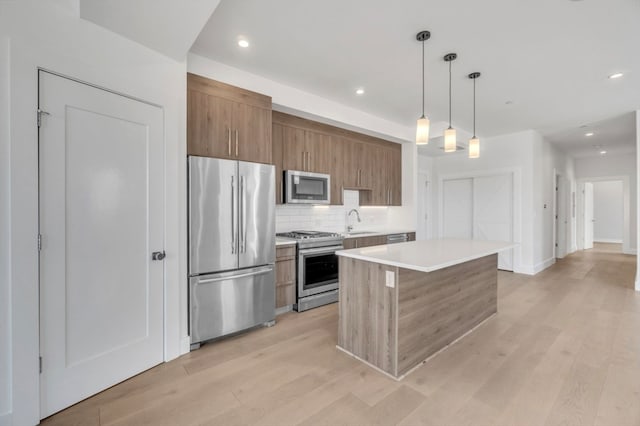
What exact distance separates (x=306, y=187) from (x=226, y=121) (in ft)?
4.75

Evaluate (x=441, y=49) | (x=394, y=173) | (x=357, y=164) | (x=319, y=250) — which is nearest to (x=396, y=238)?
(x=394, y=173)

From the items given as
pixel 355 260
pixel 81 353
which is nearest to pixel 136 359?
pixel 81 353

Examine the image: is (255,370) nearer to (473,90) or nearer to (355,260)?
(355,260)

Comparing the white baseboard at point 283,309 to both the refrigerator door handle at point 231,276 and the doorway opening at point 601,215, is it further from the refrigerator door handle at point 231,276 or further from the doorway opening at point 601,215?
the doorway opening at point 601,215

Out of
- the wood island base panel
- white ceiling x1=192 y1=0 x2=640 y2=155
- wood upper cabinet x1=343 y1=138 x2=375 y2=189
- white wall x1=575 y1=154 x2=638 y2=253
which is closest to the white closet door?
white ceiling x1=192 y1=0 x2=640 y2=155

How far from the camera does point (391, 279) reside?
2.17 metres

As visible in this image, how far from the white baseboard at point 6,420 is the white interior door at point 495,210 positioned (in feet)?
22.6

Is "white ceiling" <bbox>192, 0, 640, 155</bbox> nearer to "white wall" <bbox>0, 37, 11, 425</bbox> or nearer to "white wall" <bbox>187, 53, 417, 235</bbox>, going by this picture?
"white wall" <bbox>187, 53, 417, 235</bbox>

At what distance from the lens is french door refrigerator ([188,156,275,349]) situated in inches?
103

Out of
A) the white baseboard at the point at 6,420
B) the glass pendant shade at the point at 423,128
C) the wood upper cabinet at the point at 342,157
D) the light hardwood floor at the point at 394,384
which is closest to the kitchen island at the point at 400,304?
the light hardwood floor at the point at 394,384

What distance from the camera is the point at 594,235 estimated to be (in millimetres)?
10680

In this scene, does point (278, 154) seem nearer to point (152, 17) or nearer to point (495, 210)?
point (152, 17)

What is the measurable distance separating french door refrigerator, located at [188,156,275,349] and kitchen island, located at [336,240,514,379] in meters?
0.94

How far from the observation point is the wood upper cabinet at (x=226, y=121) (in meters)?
2.74
